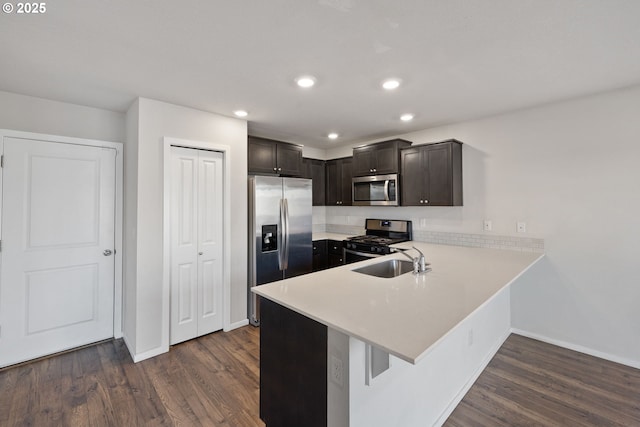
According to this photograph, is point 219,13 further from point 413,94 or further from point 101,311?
point 101,311

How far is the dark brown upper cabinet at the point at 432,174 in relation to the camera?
3383 mm

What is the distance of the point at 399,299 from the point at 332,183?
347 cm

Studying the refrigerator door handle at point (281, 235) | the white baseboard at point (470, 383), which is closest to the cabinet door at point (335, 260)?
the refrigerator door handle at point (281, 235)

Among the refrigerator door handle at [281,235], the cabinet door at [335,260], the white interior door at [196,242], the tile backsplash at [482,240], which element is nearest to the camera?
the white interior door at [196,242]

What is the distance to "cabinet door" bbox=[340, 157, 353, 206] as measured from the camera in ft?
15.0

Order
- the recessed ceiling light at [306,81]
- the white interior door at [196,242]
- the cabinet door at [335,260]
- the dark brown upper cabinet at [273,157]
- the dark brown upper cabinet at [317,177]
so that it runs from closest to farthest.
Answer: the recessed ceiling light at [306,81] < the white interior door at [196,242] < the dark brown upper cabinet at [273,157] < the cabinet door at [335,260] < the dark brown upper cabinet at [317,177]

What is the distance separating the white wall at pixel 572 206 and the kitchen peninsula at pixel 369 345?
3.86 feet

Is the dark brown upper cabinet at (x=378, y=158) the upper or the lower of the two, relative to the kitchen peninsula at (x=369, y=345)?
upper

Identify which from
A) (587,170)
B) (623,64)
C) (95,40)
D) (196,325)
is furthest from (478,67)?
(196,325)

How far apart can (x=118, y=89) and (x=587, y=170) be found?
4388 millimetres

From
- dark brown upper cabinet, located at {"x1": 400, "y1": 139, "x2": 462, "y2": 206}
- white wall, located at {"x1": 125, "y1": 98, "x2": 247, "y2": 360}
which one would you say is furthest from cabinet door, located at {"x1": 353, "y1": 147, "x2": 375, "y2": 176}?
white wall, located at {"x1": 125, "y1": 98, "x2": 247, "y2": 360}

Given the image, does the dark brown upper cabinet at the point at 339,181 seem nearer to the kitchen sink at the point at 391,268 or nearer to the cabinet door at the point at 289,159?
the cabinet door at the point at 289,159

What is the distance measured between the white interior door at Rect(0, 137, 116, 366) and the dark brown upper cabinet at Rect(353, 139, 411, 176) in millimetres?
3069

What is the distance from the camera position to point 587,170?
270 centimetres
